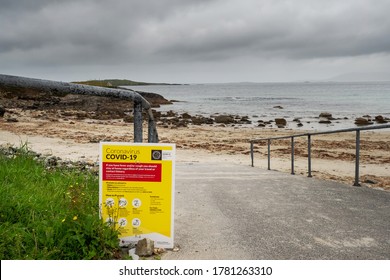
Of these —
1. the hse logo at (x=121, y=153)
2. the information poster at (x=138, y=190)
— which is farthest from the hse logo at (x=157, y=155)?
the hse logo at (x=121, y=153)

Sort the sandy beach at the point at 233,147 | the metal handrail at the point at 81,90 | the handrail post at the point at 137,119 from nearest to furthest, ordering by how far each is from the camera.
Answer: the metal handrail at the point at 81,90
the handrail post at the point at 137,119
the sandy beach at the point at 233,147

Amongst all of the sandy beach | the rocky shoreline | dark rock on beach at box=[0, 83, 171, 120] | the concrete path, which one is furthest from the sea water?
the concrete path

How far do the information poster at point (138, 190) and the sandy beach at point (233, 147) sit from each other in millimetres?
8491

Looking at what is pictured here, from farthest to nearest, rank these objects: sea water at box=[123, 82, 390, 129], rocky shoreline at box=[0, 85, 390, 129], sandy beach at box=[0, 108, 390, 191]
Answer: sea water at box=[123, 82, 390, 129] < rocky shoreline at box=[0, 85, 390, 129] < sandy beach at box=[0, 108, 390, 191]

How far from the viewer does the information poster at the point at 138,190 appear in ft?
9.44

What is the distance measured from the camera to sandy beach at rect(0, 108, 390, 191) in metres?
13.6

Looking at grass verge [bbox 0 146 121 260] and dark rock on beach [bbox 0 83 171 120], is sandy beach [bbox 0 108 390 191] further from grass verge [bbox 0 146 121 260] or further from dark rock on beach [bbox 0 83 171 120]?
dark rock on beach [bbox 0 83 171 120]

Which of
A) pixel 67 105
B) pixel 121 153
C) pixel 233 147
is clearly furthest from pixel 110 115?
pixel 121 153

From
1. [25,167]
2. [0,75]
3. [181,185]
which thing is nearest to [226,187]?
[181,185]

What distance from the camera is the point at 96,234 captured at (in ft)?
9.32

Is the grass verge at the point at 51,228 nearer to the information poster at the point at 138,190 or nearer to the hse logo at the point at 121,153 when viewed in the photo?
the information poster at the point at 138,190

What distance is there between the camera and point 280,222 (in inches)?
152

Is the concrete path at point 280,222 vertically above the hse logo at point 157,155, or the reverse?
the hse logo at point 157,155

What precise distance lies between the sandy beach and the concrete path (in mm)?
5753
